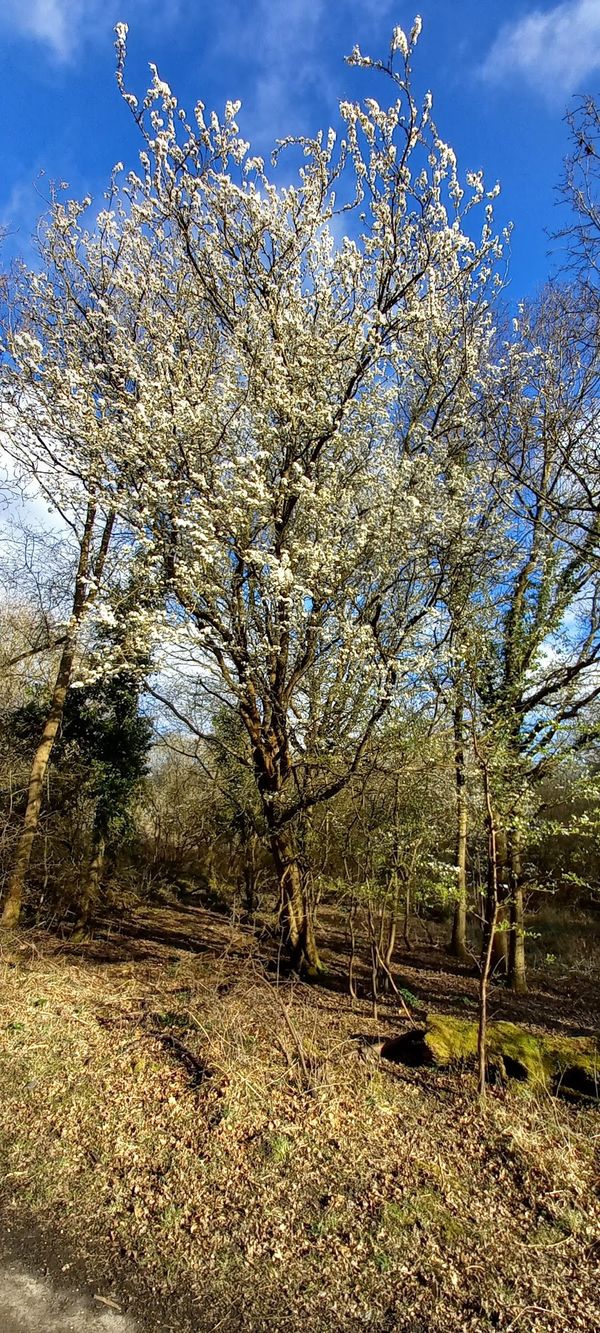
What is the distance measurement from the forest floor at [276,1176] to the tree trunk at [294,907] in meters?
2.01

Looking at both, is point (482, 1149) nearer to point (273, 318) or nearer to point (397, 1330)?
point (397, 1330)

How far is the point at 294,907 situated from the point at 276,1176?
17.4ft

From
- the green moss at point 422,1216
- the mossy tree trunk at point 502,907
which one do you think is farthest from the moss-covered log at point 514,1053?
the green moss at point 422,1216

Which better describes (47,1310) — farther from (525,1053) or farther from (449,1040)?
(525,1053)

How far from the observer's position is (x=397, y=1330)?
3092mm

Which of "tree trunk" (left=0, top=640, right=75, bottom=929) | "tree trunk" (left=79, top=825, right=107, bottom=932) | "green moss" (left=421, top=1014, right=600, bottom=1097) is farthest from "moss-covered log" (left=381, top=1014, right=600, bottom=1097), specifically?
"tree trunk" (left=79, top=825, right=107, bottom=932)

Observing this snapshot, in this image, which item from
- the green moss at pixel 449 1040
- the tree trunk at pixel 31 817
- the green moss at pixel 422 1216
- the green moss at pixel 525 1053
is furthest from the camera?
the tree trunk at pixel 31 817

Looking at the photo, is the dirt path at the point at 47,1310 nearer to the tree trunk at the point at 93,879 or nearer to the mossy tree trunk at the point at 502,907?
the mossy tree trunk at the point at 502,907

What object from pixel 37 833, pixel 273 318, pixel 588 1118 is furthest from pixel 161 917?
pixel 273 318

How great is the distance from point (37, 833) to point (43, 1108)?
6742mm

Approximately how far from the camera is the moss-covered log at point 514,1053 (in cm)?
562

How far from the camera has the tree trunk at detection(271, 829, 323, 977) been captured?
9.14 m

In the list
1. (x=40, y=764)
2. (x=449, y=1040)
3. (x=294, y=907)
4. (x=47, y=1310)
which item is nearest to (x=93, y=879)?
(x=40, y=764)

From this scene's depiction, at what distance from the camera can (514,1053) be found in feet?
19.1
